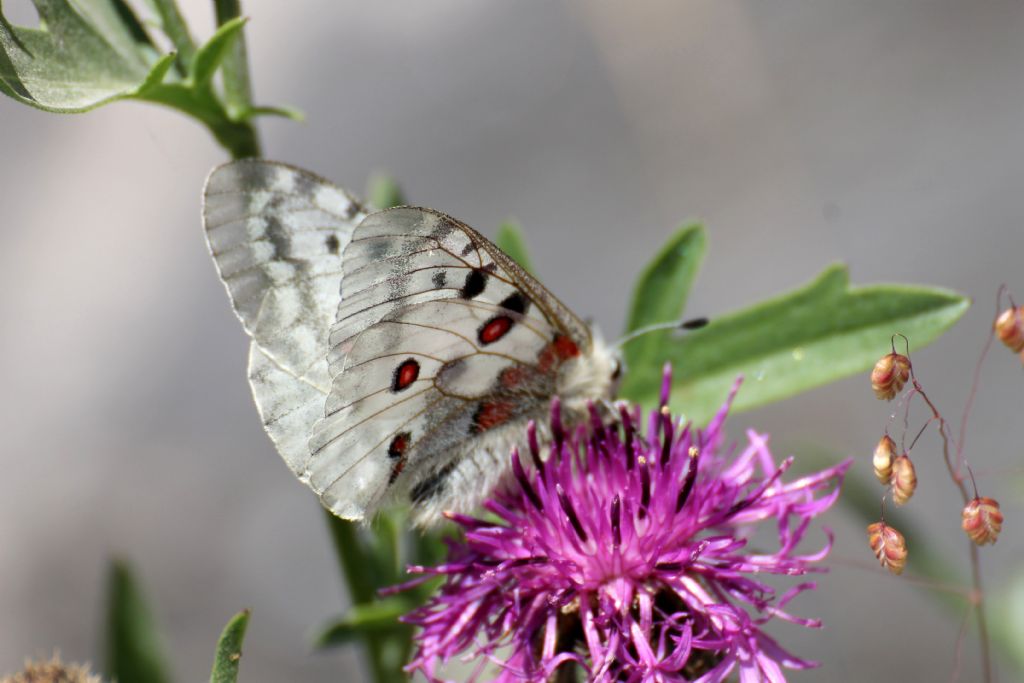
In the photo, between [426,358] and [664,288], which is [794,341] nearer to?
[664,288]

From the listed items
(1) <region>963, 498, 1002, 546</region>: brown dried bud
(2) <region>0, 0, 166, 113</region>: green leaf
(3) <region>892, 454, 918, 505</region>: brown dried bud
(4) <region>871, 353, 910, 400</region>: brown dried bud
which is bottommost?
(1) <region>963, 498, 1002, 546</region>: brown dried bud

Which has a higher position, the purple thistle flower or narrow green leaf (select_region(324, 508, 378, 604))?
narrow green leaf (select_region(324, 508, 378, 604))

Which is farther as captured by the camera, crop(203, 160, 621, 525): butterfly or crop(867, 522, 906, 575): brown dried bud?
crop(203, 160, 621, 525): butterfly

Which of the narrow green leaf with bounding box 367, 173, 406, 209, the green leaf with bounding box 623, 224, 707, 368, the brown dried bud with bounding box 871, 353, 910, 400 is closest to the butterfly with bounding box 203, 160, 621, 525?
the green leaf with bounding box 623, 224, 707, 368

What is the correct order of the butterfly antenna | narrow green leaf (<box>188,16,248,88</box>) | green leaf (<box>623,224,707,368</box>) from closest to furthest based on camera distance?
narrow green leaf (<box>188,16,248,88</box>)
the butterfly antenna
green leaf (<box>623,224,707,368</box>)

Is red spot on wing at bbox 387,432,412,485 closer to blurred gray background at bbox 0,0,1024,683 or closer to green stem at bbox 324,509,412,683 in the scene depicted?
green stem at bbox 324,509,412,683

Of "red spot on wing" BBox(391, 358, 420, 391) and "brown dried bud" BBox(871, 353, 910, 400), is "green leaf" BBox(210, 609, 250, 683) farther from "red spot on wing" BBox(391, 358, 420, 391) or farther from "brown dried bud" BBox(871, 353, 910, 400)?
"brown dried bud" BBox(871, 353, 910, 400)

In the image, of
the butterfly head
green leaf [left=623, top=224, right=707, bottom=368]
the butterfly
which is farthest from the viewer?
green leaf [left=623, top=224, right=707, bottom=368]
